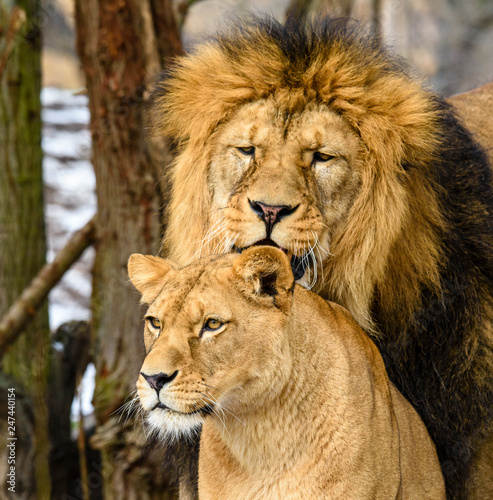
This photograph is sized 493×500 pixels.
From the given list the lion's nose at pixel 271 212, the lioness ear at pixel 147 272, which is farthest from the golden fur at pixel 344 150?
the lioness ear at pixel 147 272

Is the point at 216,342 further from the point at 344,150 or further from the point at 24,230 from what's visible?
the point at 24,230

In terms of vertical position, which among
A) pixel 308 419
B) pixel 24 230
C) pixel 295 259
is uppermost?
pixel 295 259

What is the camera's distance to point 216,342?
88.7 inches

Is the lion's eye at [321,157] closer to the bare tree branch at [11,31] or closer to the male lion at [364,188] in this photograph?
the male lion at [364,188]

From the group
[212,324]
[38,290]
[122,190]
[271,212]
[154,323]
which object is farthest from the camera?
[38,290]

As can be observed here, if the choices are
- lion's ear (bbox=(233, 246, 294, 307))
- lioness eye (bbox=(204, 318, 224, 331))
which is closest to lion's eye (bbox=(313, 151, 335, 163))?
lion's ear (bbox=(233, 246, 294, 307))

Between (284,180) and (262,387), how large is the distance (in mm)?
725

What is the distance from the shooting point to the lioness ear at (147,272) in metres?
2.57

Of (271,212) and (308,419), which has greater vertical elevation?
(271,212)

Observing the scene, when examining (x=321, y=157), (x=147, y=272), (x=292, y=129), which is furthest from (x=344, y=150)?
(x=147, y=272)

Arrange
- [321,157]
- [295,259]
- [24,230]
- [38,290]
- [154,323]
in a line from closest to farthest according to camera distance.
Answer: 1. [154,323]
2. [295,259]
3. [321,157]
4. [38,290]
5. [24,230]

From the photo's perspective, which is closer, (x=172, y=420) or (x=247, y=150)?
(x=172, y=420)

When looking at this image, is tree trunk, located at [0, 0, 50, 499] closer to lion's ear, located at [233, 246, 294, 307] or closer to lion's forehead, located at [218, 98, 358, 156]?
lion's forehead, located at [218, 98, 358, 156]

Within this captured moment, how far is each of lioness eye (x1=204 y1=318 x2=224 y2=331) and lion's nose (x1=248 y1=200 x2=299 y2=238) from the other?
1.44 feet
